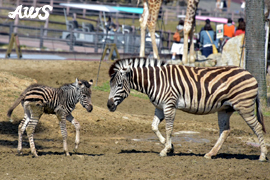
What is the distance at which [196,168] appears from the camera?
23.0 feet

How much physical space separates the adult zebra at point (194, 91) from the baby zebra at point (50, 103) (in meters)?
0.62

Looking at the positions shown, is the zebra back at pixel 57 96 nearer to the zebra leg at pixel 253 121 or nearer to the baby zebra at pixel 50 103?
the baby zebra at pixel 50 103

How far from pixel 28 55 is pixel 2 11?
15404 mm

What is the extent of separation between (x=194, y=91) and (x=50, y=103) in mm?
2734

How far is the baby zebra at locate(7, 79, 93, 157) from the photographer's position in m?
7.38

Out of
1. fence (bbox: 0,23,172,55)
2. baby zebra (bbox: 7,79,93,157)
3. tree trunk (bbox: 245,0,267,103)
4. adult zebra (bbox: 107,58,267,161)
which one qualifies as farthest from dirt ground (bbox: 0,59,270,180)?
fence (bbox: 0,23,172,55)

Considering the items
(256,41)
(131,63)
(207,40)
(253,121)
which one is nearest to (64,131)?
(131,63)

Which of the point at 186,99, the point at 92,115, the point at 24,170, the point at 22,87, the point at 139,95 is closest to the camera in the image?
the point at 24,170

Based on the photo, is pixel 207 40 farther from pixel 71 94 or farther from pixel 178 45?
pixel 71 94

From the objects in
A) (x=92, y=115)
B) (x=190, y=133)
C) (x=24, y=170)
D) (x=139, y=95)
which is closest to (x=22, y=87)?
(x=92, y=115)

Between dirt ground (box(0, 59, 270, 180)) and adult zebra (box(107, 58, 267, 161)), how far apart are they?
2.35 feet

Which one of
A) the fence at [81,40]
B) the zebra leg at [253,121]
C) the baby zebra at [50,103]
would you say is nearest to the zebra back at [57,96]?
the baby zebra at [50,103]

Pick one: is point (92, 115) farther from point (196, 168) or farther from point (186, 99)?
point (196, 168)

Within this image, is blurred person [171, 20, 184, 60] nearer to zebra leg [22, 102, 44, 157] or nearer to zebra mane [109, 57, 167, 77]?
zebra mane [109, 57, 167, 77]
